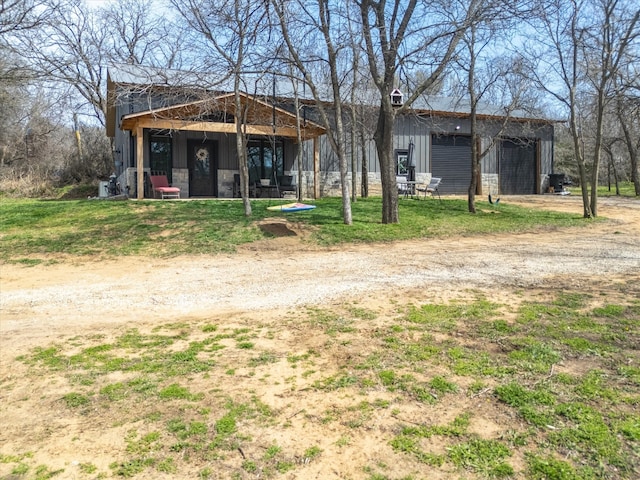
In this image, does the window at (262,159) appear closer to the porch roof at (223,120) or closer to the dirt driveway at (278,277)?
the porch roof at (223,120)

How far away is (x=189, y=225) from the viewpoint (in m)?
11.3

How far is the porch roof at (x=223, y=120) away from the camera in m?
14.4

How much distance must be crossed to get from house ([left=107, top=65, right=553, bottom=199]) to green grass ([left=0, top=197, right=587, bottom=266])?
2299 millimetres

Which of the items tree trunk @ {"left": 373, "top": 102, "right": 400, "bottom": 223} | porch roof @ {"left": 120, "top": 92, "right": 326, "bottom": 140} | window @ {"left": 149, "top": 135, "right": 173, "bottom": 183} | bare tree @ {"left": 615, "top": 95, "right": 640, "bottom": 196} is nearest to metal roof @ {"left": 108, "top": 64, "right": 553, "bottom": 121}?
porch roof @ {"left": 120, "top": 92, "right": 326, "bottom": 140}

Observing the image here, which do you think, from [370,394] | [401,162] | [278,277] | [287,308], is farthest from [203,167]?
[370,394]

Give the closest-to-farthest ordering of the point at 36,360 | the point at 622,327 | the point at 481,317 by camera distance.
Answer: the point at 36,360
the point at 622,327
the point at 481,317

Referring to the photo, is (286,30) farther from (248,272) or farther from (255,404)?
(255,404)

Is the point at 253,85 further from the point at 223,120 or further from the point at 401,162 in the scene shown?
the point at 401,162

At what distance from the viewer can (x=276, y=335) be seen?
13.8 feet

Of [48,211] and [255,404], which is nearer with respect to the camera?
[255,404]

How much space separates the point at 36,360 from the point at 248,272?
4.01 m

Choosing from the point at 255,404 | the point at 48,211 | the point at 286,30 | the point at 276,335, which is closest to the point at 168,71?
the point at 286,30

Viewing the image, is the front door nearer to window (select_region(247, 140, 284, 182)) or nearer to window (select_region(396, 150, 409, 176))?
window (select_region(247, 140, 284, 182))

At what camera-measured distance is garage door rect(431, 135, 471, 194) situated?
22516 mm
